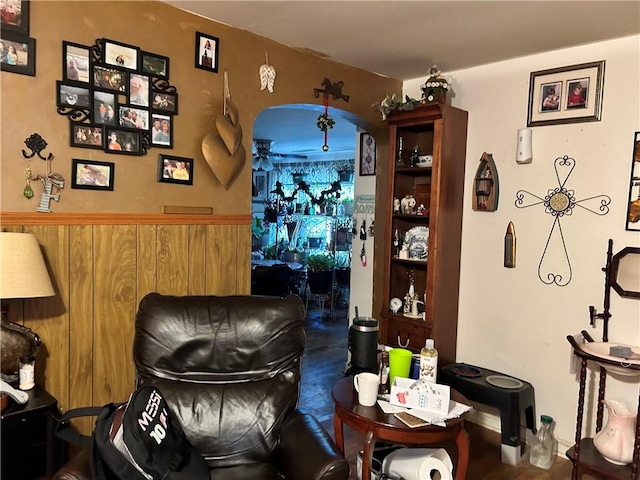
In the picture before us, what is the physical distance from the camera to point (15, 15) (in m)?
2.01

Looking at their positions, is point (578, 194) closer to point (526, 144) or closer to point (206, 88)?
point (526, 144)

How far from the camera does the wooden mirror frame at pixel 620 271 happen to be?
2627 mm

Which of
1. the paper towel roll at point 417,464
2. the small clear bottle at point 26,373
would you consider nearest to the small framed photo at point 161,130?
the small clear bottle at point 26,373

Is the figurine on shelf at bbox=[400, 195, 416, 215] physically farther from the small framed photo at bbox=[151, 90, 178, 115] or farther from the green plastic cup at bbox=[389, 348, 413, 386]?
the small framed photo at bbox=[151, 90, 178, 115]

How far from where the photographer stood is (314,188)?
859cm

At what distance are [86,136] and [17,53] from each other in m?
0.41

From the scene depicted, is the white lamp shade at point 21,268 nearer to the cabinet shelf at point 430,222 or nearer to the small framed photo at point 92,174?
the small framed photo at point 92,174

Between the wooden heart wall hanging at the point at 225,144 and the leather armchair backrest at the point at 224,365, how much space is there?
Answer: 0.81 meters

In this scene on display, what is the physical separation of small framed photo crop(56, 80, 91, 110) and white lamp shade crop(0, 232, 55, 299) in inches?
25.3

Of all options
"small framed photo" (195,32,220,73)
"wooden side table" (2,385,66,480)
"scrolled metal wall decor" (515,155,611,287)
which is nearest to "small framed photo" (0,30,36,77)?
"small framed photo" (195,32,220,73)

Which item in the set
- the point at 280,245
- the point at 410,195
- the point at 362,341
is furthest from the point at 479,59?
the point at 280,245

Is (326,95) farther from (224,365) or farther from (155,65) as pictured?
(224,365)

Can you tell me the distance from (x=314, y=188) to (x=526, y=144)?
5.76m

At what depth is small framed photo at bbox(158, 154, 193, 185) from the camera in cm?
251
